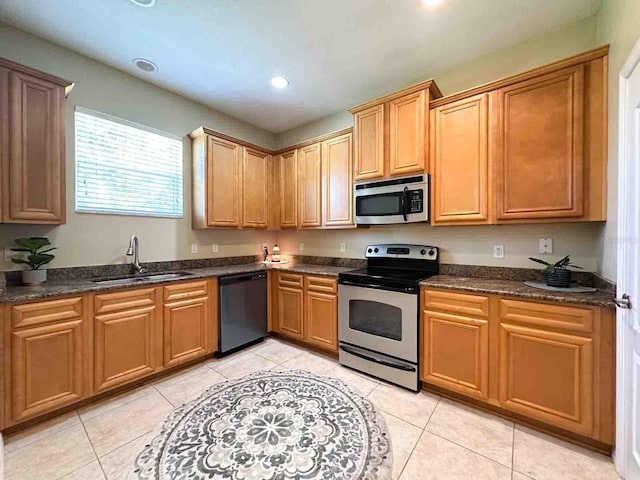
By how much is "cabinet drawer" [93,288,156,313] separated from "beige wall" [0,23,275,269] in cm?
63

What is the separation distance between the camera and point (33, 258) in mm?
2061

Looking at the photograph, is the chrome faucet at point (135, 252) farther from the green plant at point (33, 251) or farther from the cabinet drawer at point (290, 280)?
the cabinet drawer at point (290, 280)

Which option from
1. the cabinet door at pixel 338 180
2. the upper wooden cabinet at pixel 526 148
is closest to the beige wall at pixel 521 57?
the upper wooden cabinet at pixel 526 148

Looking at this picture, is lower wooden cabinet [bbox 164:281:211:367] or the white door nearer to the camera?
the white door

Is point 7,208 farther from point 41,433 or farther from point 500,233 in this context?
point 500,233

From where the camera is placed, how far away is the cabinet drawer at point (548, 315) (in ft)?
5.30

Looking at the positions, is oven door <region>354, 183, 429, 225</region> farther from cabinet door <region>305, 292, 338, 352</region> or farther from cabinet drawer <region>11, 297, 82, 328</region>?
cabinet drawer <region>11, 297, 82, 328</region>

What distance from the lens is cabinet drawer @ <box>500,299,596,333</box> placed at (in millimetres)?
1614

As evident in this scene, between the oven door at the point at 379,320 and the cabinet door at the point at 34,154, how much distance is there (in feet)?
8.34

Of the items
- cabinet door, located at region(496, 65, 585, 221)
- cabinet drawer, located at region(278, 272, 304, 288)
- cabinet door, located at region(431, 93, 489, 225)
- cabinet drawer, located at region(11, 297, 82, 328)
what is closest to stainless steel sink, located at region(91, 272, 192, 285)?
cabinet drawer, located at region(11, 297, 82, 328)

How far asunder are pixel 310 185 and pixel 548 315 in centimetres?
266

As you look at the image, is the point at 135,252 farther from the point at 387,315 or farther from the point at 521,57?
the point at 521,57

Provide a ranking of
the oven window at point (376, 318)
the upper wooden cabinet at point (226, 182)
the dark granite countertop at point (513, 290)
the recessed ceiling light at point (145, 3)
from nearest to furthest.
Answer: the dark granite countertop at point (513, 290), the recessed ceiling light at point (145, 3), the oven window at point (376, 318), the upper wooden cabinet at point (226, 182)

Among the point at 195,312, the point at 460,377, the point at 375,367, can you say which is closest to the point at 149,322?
the point at 195,312
